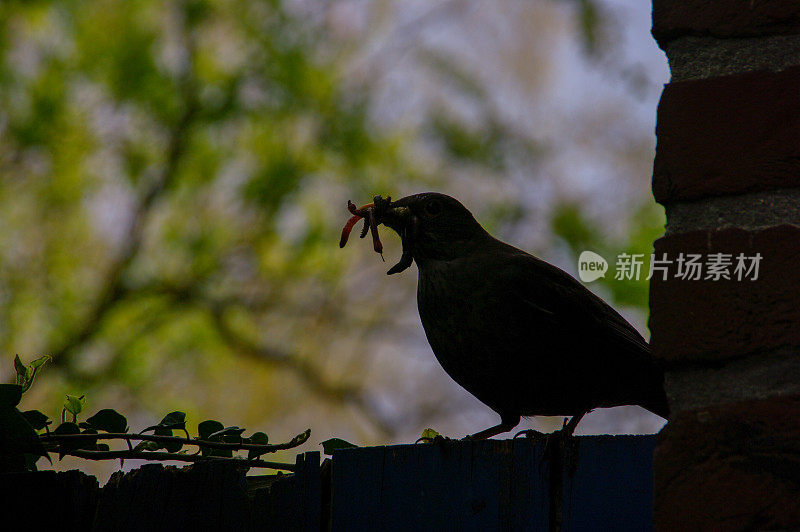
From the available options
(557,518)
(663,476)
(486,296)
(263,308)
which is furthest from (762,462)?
(263,308)

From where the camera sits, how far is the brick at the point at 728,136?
3.64 ft

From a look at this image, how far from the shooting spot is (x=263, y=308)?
7.17 m

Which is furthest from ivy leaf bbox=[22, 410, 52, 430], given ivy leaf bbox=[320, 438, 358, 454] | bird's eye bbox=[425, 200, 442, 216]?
bird's eye bbox=[425, 200, 442, 216]

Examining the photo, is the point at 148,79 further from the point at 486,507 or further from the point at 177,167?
the point at 486,507

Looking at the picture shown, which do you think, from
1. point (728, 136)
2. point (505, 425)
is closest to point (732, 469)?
point (728, 136)

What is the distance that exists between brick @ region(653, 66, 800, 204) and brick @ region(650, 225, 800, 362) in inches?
2.4

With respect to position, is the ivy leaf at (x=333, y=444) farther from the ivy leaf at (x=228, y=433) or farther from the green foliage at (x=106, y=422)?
the green foliage at (x=106, y=422)

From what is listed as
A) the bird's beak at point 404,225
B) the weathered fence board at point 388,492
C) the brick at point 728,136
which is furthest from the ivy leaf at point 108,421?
the brick at point 728,136

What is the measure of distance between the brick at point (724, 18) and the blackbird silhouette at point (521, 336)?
3.37 feet

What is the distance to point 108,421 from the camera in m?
1.60

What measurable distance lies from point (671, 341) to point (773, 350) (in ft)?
0.38

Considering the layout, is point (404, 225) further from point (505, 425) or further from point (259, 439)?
point (259, 439)

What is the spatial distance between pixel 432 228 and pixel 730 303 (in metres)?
1.47

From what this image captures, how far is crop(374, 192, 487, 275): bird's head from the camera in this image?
8.09 ft
